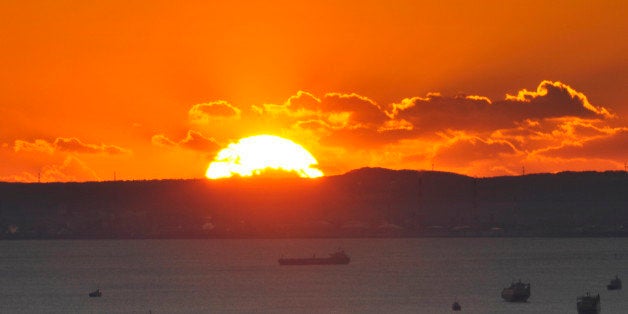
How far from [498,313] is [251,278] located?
71.6 m

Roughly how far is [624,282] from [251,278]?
175 feet

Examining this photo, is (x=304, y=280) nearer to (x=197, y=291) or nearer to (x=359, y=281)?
(x=359, y=281)

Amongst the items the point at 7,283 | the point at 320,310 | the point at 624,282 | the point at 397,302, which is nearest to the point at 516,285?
the point at 397,302

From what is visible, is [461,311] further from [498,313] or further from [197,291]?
A: [197,291]

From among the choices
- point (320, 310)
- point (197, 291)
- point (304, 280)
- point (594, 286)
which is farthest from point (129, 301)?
point (594, 286)

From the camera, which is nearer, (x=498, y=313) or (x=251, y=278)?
(x=498, y=313)

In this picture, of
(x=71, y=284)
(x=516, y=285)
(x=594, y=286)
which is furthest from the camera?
(x=71, y=284)

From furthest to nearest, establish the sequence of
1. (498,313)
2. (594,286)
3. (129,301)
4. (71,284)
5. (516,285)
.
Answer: (71,284), (594,286), (129,301), (516,285), (498,313)

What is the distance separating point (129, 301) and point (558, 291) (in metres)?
51.6

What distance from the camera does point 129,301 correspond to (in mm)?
149500

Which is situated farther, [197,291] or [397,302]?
[197,291]

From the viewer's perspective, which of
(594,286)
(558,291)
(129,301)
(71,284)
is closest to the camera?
(129,301)

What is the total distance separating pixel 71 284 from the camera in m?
186

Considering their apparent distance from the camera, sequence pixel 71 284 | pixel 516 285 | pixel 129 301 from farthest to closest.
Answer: pixel 71 284, pixel 129 301, pixel 516 285
